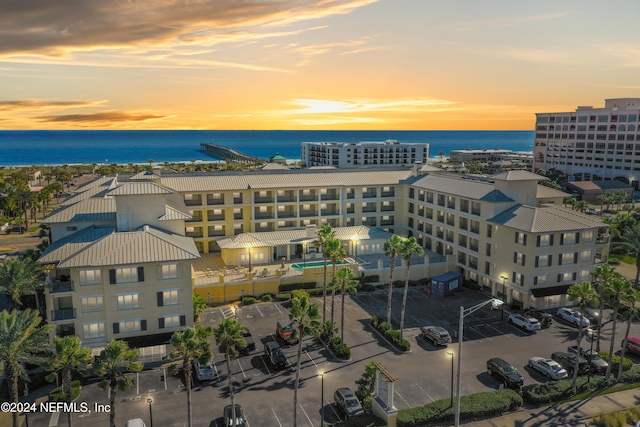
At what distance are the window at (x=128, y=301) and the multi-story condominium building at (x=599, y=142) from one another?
16785 cm

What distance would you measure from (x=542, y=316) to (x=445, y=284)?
1397cm

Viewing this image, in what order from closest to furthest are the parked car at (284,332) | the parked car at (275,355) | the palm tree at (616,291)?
the palm tree at (616,291) < the parked car at (275,355) < the parked car at (284,332)

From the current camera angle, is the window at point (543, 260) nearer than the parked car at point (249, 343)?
No

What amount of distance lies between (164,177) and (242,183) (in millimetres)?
13667

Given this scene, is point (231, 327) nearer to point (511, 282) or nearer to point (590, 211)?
point (511, 282)

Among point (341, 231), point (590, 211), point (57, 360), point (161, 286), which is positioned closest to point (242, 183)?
point (341, 231)

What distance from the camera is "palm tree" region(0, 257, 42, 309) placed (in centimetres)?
4806

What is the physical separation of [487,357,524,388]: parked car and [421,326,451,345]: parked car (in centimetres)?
650

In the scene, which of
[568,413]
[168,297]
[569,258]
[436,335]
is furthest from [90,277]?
[569,258]

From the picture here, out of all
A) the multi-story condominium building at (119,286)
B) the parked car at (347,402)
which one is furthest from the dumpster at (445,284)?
the multi-story condominium building at (119,286)

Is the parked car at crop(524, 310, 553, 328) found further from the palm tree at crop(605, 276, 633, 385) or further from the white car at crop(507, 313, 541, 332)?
the palm tree at crop(605, 276, 633, 385)

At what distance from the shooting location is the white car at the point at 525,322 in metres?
57.4

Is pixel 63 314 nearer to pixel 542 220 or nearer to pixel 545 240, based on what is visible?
pixel 545 240

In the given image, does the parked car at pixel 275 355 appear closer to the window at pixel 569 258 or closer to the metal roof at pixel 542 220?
the metal roof at pixel 542 220
